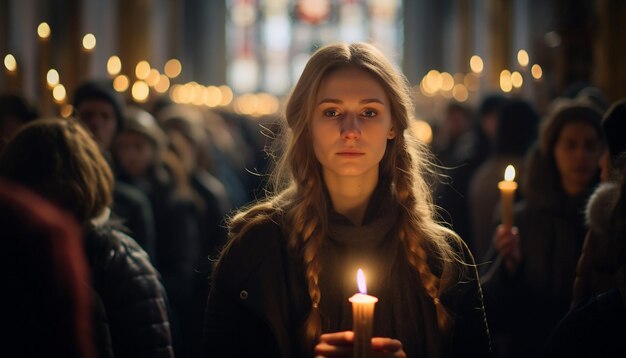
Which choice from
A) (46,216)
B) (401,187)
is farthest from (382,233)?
(46,216)

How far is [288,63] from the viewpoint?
107 feet

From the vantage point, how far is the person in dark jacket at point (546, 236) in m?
3.95

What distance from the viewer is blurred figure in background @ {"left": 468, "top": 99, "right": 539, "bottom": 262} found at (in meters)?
5.71

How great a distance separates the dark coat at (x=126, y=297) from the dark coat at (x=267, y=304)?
0.43 m

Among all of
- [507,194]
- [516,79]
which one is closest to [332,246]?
[507,194]

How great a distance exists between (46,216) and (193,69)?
29420 mm

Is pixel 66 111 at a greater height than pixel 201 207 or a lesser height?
greater

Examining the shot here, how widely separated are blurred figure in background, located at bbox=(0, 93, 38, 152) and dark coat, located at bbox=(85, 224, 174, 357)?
227cm

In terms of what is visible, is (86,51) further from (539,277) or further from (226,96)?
(226,96)

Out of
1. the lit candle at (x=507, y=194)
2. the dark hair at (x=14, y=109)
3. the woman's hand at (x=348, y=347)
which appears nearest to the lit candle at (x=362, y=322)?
the woman's hand at (x=348, y=347)

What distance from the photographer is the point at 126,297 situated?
2.99 meters

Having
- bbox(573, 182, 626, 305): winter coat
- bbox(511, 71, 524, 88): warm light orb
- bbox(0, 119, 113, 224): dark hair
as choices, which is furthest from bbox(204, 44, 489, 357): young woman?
bbox(511, 71, 524, 88): warm light orb

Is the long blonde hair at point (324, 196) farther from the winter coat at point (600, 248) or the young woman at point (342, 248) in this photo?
the winter coat at point (600, 248)

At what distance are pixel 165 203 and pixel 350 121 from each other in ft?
10.5
